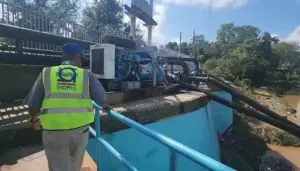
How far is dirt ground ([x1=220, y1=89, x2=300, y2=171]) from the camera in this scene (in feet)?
37.9

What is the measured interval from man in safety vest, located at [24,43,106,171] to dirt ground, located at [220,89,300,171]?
9354mm

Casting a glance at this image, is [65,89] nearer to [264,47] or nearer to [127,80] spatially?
[127,80]

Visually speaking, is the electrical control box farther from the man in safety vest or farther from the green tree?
the green tree

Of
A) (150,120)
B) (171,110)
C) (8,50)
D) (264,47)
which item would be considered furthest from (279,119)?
(264,47)

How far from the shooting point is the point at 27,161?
389cm

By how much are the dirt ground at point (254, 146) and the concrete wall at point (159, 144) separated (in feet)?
7.68

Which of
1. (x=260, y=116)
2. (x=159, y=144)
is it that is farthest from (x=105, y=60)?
(x=260, y=116)

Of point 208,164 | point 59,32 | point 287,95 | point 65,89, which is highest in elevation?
point 59,32

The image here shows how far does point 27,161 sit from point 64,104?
1.80 meters

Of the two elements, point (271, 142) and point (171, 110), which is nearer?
point (171, 110)

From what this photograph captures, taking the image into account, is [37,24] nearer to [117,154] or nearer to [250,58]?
[117,154]

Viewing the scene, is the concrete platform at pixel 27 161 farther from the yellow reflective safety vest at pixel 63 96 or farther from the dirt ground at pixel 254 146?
the dirt ground at pixel 254 146

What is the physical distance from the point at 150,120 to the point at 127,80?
224 centimetres

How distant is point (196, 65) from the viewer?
46.5ft
